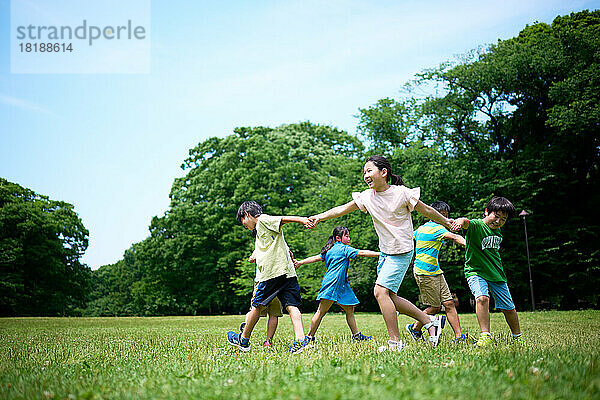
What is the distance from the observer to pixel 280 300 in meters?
6.61

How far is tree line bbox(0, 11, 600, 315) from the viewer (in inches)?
1040

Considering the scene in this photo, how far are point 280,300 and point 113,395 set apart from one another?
3.39 metres

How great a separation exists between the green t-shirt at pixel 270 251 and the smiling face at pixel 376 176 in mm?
1283

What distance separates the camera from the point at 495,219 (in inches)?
250

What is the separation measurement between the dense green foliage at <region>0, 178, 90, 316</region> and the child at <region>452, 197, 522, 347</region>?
3733 centimetres

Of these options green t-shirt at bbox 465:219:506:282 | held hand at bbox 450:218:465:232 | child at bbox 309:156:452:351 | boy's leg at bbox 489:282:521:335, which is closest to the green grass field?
child at bbox 309:156:452:351

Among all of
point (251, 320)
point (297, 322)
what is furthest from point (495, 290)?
point (251, 320)

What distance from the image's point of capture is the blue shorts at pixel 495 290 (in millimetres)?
6406

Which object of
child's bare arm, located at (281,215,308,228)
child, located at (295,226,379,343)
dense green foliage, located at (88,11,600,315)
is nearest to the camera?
child's bare arm, located at (281,215,308,228)

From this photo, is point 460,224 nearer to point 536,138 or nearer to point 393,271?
point 393,271

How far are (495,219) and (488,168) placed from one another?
2297cm

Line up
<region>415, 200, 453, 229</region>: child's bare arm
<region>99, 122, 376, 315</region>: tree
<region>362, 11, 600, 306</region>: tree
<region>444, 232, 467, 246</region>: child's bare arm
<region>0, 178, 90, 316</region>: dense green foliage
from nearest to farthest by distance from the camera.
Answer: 1. <region>415, 200, 453, 229</region>: child's bare arm
2. <region>444, 232, 467, 246</region>: child's bare arm
3. <region>362, 11, 600, 306</region>: tree
4. <region>99, 122, 376, 315</region>: tree
5. <region>0, 178, 90, 316</region>: dense green foliage

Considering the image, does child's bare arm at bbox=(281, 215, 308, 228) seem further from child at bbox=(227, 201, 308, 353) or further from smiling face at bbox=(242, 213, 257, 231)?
smiling face at bbox=(242, 213, 257, 231)

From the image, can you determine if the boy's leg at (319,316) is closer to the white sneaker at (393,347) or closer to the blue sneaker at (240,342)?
the blue sneaker at (240,342)
